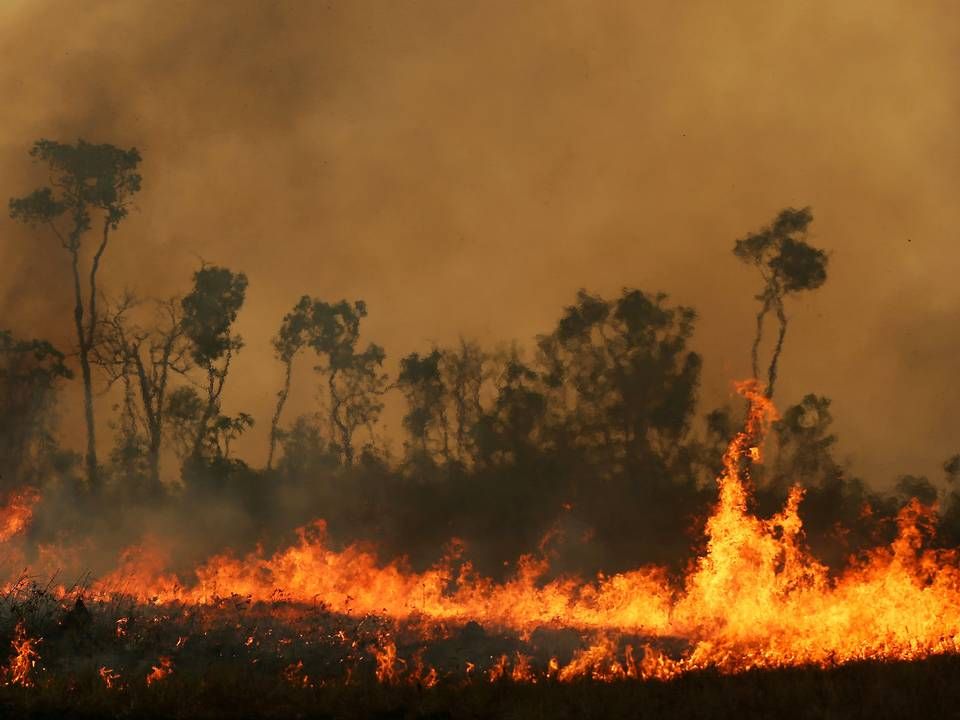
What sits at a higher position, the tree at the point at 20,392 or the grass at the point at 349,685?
the tree at the point at 20,392

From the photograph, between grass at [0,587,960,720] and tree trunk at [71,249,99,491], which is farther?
tree trunk at [71,249,99,491]

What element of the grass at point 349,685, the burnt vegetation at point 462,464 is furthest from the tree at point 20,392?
the grass at point 349,685

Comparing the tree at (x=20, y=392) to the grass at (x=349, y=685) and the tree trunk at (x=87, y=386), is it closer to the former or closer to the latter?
the tree trunk at (x=87, y=386)

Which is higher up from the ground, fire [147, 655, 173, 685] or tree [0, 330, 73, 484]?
tree [0, 330, 73, 484]

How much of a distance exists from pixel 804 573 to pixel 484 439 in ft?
96.7

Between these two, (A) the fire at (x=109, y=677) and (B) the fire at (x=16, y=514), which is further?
(B) the fire at (x=16, y=514)

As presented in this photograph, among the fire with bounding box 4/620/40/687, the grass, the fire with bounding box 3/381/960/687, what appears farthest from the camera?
the fire with bounding box 3/381/960/687

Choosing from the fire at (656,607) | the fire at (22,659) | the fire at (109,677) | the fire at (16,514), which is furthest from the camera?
the fire at (16,514)

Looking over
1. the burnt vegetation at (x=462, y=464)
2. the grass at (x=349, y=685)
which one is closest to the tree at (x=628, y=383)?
the burnt vegetation at (x=462, y=464)

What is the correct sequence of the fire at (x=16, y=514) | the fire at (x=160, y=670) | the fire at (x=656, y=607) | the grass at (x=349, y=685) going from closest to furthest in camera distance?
the grass at (x=349, y=685), the fire at (x=160, y=670), the fire at (x=656, y=607), the fire at (x=16, y=514)

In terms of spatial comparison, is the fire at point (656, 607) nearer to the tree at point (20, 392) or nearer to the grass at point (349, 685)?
the grass at point (349, 685)

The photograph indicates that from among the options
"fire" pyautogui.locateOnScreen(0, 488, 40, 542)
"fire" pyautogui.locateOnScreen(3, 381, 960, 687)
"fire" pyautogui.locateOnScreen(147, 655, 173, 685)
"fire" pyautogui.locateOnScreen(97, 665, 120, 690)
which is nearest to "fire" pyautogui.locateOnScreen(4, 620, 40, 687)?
"fire" pyautogui.locateOnScreen(3, 381, 960, 687)

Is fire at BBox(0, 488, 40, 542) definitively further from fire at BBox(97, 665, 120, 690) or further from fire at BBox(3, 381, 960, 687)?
fire at BBox(97, 665, 120, 690)

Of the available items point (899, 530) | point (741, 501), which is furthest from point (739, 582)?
point (899, 530)
